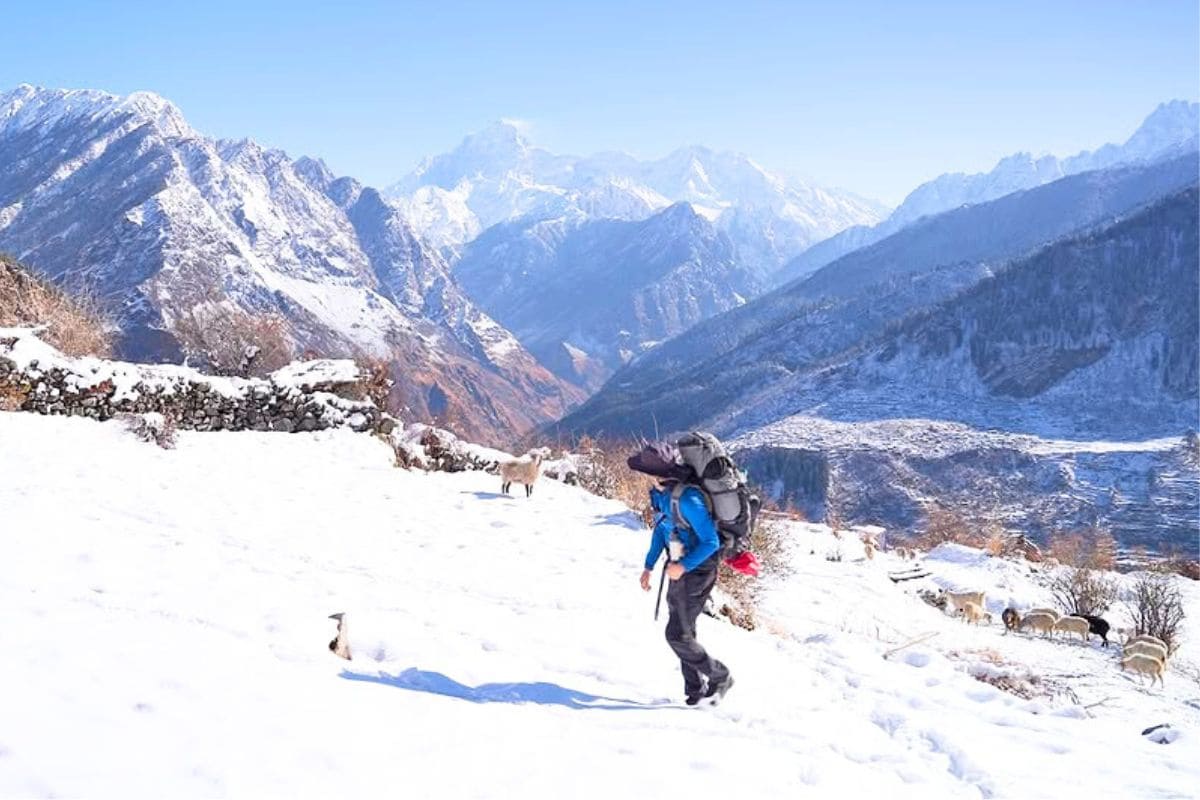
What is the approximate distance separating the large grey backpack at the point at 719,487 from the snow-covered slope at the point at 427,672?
148cm

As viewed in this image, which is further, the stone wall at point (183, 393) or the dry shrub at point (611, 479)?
the dry shrub at point (611, 479)

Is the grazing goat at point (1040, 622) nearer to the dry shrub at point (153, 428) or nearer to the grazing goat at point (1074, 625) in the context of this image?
the grazing goat at point (1074, 625)

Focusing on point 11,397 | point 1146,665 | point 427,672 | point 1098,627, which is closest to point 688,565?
point 427,672

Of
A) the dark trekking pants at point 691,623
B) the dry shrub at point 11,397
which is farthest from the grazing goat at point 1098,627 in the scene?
the dry shrub at point 11,397

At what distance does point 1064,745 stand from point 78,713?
23.9 feet

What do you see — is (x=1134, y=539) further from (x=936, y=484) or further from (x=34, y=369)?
(x=34, y=369)

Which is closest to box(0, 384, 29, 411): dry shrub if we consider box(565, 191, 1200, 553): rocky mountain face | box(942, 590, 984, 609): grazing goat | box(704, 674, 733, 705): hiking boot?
box(704, 674, 733, 705): hiking boot

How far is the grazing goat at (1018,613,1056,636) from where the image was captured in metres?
14.5

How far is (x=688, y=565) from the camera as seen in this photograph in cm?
615

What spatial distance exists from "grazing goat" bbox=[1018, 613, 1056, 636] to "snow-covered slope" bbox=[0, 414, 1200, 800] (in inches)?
51.3

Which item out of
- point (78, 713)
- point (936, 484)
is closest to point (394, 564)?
point (78, 713)

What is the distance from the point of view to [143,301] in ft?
507

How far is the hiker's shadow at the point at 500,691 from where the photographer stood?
19.0 feet

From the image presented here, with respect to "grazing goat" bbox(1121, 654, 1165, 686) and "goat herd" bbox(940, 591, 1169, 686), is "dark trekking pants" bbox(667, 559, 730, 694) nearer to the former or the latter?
"grazing goat" bbox(1121, 654, 1165, 686)
